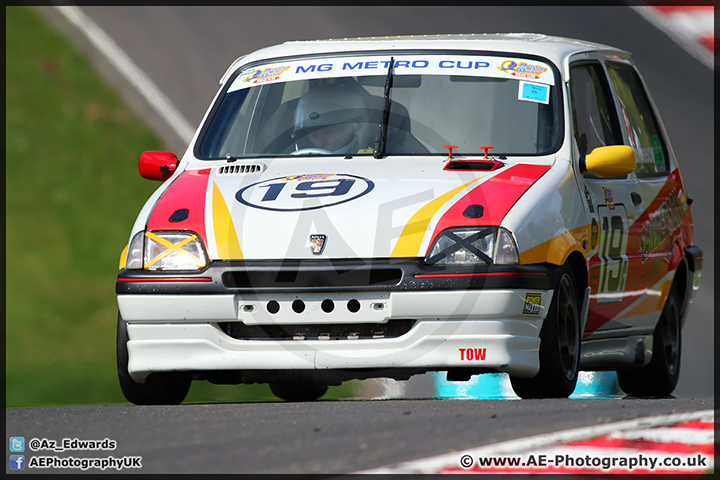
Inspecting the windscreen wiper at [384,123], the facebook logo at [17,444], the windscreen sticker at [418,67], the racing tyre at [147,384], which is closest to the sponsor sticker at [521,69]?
the windscreen sticker at [418,67]

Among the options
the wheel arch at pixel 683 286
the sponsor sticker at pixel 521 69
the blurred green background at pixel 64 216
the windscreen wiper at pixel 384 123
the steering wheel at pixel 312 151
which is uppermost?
the sponsor sticker at pixel 521 69

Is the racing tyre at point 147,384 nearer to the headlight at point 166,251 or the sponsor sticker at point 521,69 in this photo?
the headlight at point 166,251

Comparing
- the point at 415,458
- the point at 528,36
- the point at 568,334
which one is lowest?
the point at 568,334

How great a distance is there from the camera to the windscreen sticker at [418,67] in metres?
7.11

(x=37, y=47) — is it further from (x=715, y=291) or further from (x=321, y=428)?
(x=321, y=428)

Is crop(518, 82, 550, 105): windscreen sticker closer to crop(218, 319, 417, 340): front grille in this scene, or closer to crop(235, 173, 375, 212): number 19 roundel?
crop(235, 173, 375, 212): number 19 roundel

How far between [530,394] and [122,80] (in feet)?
43.3

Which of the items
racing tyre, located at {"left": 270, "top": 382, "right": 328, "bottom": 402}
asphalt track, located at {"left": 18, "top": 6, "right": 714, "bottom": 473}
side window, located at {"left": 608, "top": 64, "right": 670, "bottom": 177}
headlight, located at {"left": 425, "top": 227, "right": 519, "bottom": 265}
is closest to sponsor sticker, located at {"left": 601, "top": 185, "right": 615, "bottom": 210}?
side window, located at {"left": 608, "top": 64, "right": 670, "bottom": 177}

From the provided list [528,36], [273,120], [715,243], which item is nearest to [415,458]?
[273,120]

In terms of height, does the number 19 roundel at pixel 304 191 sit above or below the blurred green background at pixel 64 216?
above

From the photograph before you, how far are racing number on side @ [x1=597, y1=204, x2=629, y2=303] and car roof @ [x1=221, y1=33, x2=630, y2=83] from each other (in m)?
0.91

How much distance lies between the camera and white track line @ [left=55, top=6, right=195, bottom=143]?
17172mm

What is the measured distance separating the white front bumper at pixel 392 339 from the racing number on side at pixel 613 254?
1065 millimetres

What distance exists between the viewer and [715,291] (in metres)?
13.3
